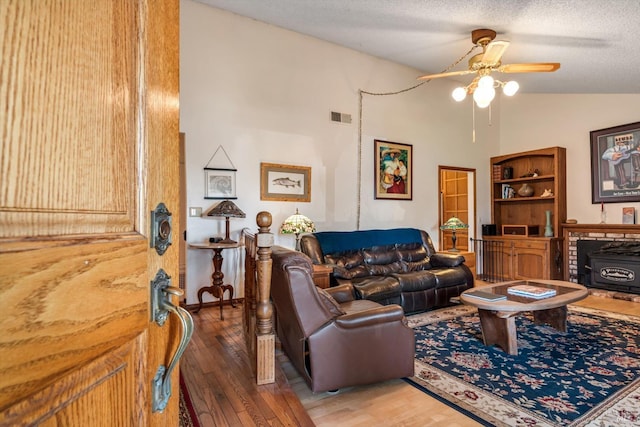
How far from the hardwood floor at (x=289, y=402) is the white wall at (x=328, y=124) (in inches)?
79.1

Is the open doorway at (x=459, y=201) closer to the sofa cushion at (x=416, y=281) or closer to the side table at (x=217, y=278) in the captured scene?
the sofa cushion at (x=416, y=281)

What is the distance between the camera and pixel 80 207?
1.43ft

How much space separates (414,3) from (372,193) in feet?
8.90

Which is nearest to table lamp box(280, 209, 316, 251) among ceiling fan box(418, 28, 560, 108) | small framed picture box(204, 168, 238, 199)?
small framed picture box(204, 168, 238, 199)

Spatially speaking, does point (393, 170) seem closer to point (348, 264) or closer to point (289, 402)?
point (348, 264)

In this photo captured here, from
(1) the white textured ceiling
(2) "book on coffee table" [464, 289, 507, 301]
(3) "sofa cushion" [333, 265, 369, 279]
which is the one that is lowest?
(2) "book on coffee table" [464, 289, 507, 301]

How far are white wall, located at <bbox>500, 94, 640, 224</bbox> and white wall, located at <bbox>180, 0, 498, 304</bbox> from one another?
1.27m

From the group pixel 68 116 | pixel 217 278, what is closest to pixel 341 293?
pixel 217 278

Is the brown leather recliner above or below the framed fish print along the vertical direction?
below

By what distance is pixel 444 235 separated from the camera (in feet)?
21.0

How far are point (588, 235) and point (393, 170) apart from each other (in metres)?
3.21

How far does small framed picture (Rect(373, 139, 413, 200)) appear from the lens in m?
5.57

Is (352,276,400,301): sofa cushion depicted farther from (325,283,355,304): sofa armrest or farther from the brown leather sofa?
(325,283,355,304): sofa armrest

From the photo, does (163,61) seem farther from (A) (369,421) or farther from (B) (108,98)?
(A) (369,421)
